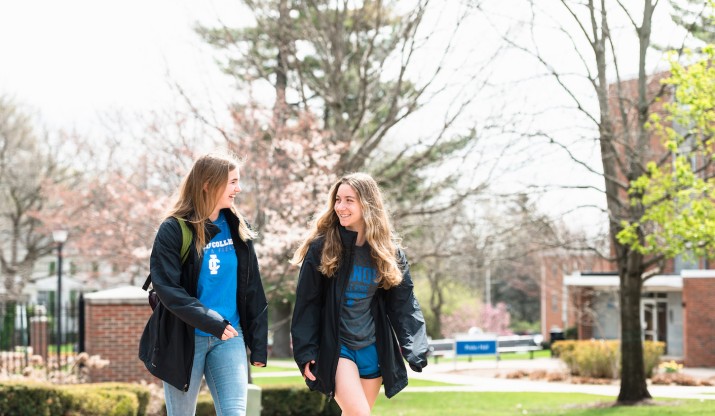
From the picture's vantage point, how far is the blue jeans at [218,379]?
5191 millimetres

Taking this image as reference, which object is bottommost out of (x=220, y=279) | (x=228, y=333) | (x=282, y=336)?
(x=282, y=336)

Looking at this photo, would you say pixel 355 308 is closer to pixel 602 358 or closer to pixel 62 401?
pixel 62 401

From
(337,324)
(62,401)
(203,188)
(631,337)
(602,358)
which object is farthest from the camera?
(602,358)

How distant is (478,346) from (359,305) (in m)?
27.6

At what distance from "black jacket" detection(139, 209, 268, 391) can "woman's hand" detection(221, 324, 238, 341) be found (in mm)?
27

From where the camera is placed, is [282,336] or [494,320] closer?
[282,336]

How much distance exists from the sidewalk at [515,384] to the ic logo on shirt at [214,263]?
47.5ft

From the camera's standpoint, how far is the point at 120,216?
24.0 m

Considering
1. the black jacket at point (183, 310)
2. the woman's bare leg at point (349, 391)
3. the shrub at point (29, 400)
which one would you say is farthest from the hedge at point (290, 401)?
the black jacket at point (183, 310)

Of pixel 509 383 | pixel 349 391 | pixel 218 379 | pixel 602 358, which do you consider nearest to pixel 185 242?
pixel 218 379

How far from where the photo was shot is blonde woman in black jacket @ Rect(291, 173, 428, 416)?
18.2ft

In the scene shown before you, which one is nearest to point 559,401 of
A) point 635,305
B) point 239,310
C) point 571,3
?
point 635,305

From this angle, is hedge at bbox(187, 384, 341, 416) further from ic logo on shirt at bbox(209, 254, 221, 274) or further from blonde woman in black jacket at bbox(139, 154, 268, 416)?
ic logo on shirt at bbox(209, 254, 221, 274)

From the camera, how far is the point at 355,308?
18.6ft
